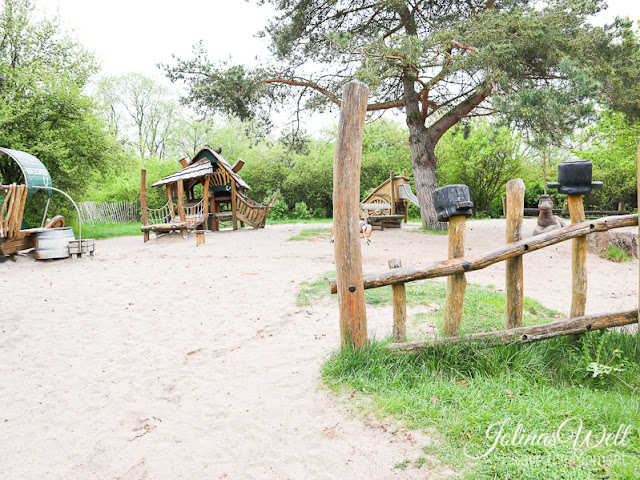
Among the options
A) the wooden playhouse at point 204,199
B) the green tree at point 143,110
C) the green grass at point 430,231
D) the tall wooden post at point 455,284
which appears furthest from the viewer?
the green tree at point 143,110

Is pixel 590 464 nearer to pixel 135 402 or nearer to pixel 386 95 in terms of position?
pixel 135 402

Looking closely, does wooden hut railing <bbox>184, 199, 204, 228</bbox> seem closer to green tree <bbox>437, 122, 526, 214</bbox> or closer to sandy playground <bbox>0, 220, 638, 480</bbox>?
sandy playground <bbox>0, 220, 638, 480</bbox>

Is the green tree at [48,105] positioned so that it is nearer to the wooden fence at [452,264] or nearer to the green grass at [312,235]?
the green grass at [312,235]

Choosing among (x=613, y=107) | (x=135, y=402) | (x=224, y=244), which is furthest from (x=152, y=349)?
(x=613, y=107)

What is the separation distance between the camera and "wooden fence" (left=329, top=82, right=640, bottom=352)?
122 inches

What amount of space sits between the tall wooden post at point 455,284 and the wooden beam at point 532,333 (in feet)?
0.37

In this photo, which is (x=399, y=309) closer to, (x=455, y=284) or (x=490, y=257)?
(x=455, y=284)

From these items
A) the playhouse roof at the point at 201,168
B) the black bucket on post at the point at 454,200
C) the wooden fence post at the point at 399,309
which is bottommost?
the wooden fence post at the point at 399,309

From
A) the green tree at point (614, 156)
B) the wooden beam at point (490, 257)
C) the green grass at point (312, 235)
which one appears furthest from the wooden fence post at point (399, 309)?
the green tree at point (614, 156)

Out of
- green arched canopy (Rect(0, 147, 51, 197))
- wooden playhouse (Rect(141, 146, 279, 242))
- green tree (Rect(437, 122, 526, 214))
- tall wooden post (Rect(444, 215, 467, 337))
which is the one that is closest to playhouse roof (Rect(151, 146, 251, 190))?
wooden playhouse (Rect(141, 146, 279, 242))

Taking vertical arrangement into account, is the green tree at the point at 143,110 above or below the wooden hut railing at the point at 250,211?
above

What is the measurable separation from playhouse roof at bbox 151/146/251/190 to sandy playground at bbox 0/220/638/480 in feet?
22.9

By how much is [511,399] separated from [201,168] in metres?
13.6

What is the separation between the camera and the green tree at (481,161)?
2038 centimetres
